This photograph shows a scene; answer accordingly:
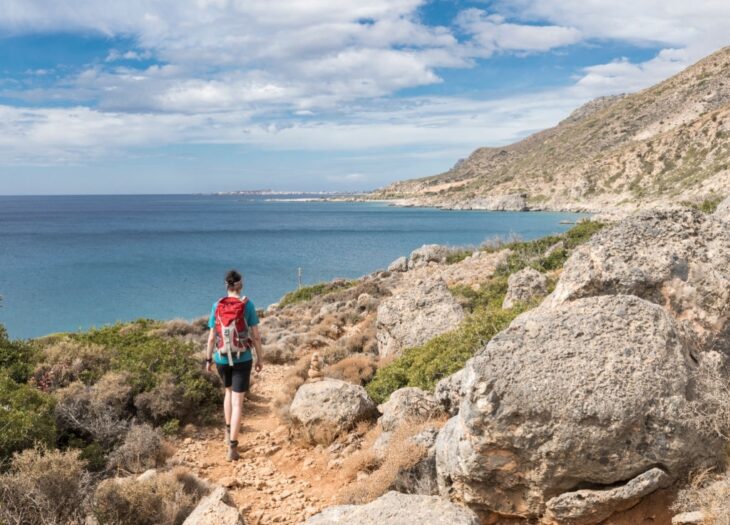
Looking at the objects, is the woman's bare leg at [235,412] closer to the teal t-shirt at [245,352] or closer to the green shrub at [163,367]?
the teal t-shirt at [245,352]

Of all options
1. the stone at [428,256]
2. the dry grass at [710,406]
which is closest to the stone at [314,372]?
the dry grass at [710,406]

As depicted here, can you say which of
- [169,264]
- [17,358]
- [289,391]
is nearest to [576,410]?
[289,391]

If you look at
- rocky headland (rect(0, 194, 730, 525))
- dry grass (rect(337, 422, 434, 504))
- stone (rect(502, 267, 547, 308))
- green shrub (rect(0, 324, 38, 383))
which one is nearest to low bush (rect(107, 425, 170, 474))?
rocky headland (rect(0, 194, 730, 525))

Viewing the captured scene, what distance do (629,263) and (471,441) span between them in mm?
2823

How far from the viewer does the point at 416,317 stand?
1156 centimetres

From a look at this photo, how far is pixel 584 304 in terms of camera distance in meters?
5.01

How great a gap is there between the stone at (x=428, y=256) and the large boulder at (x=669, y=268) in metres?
20.5

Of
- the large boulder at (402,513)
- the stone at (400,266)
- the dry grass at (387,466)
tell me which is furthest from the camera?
the stone at (400,266)

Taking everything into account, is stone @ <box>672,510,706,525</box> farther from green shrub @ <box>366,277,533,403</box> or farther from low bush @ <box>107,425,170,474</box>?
low bush @ <box>107,425,170,474</box>

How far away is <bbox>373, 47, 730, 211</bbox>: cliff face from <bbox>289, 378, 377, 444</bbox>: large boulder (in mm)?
62608

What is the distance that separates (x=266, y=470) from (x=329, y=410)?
4.10ft

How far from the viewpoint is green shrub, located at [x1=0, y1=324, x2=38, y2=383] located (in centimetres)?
985

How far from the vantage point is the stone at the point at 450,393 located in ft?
22.9

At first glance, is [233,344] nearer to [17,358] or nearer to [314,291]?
[17,358]
